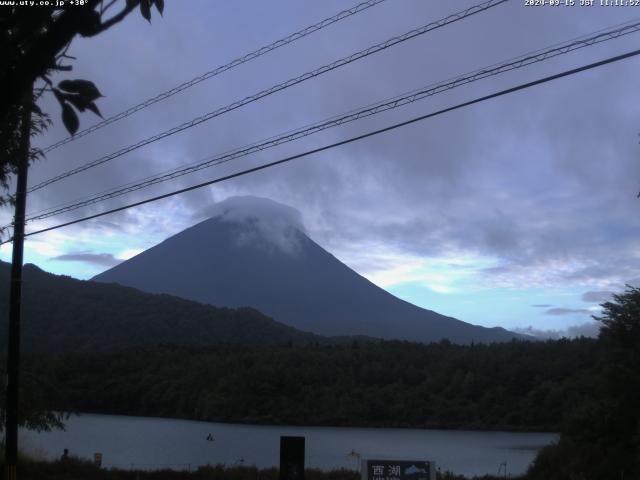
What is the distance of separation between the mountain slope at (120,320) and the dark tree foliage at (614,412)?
62.9 meters

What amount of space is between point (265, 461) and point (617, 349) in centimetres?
1951

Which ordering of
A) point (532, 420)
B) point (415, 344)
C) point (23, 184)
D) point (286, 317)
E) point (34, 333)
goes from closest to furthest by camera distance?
1. point (23, 184)
2. point (532, 420)
3. point (34, 333)
4. point (415, 344)
5. point (286, 317)

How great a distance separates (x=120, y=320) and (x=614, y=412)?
92.5 metres

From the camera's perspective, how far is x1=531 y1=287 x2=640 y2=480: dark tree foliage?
2227 centimetres

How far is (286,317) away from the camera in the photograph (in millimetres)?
199000

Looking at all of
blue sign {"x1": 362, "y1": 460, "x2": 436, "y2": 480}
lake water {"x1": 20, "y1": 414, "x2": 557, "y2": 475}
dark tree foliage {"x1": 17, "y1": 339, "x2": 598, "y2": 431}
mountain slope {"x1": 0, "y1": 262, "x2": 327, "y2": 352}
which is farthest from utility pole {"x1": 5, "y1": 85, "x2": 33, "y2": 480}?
mountain slope {"x1": 0, "y1": 262, "x2": 327, "y2": 352}

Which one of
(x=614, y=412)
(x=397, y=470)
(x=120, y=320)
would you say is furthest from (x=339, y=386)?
(x=397, y=470)

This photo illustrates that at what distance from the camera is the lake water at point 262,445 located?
36.8m

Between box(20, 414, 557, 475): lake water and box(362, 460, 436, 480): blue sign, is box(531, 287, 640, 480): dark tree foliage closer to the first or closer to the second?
box(20, 414, 557, 475): lake water

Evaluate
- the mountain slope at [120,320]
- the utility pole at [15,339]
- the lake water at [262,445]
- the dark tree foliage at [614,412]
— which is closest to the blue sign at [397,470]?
the utility pole at [15,339]

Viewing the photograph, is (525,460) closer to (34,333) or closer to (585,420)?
(585,420)

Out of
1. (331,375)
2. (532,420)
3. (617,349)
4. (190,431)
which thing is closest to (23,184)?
(617,349)

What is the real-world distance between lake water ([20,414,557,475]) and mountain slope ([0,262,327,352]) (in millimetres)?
23940

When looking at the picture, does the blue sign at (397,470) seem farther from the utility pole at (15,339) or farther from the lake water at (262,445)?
the lake water at (262,445)
